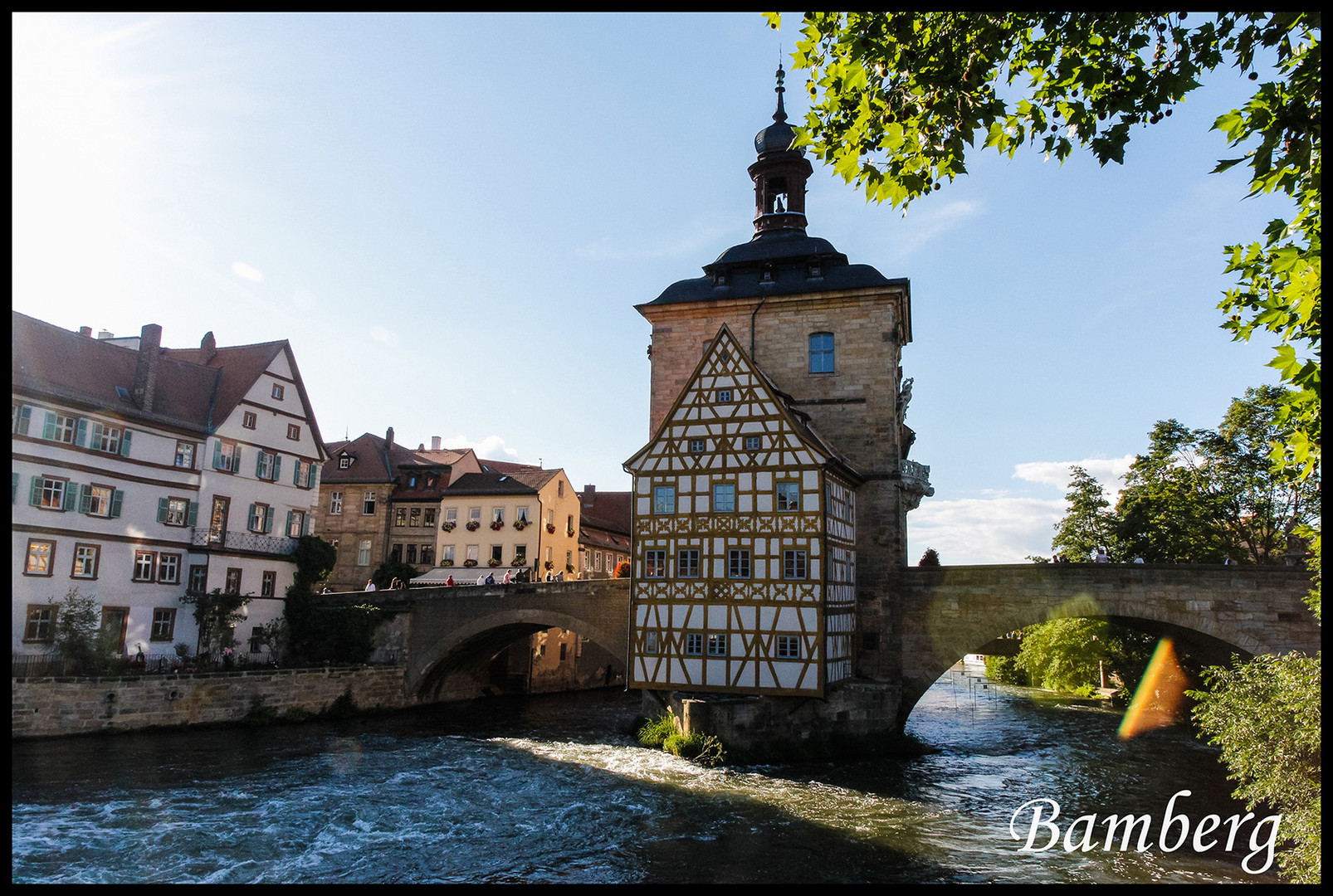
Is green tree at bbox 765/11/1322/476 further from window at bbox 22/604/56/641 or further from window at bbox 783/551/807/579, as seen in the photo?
window at bbox 22/604/56/641

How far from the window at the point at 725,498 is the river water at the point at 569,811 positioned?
615 cm

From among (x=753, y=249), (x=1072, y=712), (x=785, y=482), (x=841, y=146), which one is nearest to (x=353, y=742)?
(x=785, y=482)

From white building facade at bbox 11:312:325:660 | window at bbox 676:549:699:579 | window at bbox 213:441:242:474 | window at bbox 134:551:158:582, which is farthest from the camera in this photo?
window at bbox 213:441:242:474

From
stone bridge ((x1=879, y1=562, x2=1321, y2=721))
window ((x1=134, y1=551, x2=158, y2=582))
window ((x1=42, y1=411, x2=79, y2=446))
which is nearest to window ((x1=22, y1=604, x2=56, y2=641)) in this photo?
window ((x1=134, y1=551, x2=158, y2=582))

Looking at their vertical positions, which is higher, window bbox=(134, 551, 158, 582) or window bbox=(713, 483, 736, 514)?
window bbox=(713, 483, 736, 514)

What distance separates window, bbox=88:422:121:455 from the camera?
23891mm

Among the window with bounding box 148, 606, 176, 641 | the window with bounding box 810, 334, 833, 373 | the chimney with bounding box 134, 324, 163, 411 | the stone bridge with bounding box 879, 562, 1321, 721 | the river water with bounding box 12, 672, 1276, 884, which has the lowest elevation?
the river water with bounding box 12, 672, 1276, 884

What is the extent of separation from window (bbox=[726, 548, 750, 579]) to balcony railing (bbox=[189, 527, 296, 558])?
1639cm

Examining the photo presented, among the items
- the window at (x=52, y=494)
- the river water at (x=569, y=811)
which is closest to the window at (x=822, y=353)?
the river water at (x=569, y=811)

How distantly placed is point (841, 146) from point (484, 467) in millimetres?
41033

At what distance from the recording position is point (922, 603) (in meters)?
22.8

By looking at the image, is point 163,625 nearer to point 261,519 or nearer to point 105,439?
point 261,519

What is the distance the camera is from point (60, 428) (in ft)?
75.6

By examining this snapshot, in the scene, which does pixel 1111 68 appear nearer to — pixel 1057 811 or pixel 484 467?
pixel 1057 811
